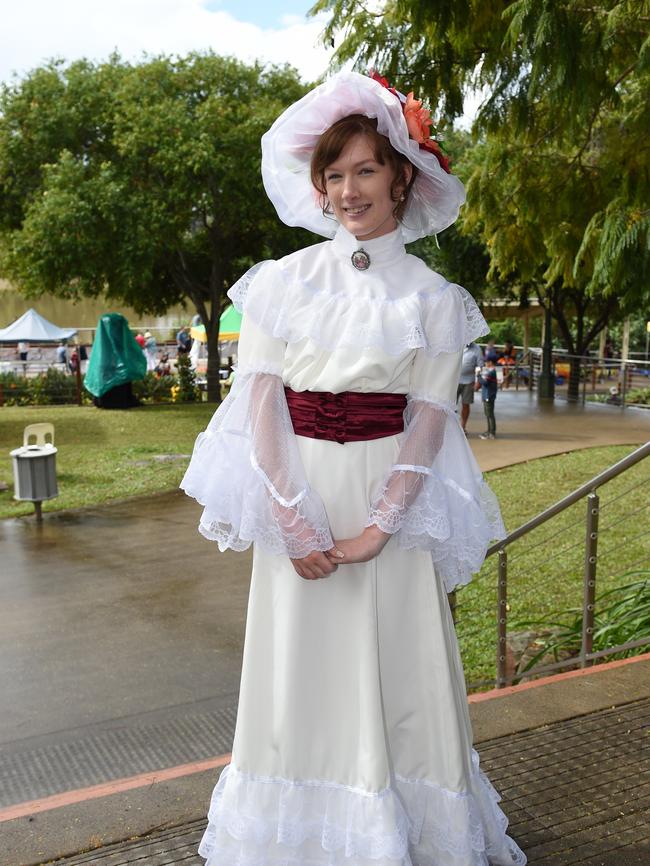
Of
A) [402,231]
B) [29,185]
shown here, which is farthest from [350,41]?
[29,185]

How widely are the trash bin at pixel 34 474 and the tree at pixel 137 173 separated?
8.29 metres

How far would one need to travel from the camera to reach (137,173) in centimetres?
1725

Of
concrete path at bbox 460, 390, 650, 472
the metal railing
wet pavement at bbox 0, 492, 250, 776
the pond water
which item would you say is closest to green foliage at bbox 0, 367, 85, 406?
concrete path at bbox 460, 390, 650, 472

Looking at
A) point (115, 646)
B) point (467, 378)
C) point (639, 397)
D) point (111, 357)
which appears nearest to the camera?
point (115, 646)

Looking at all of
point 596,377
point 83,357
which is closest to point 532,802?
point 596,377

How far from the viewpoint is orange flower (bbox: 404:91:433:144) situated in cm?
206

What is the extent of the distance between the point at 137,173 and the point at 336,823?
1675 cm

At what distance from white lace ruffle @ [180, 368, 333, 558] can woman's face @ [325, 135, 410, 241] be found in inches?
16.5

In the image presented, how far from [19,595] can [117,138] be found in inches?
504

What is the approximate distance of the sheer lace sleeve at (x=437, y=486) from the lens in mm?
Answer: 2049

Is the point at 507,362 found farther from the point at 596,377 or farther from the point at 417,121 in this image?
the point at 417,121

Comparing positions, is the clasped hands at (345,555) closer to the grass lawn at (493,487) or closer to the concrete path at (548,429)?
the grass lawn at (493,487)

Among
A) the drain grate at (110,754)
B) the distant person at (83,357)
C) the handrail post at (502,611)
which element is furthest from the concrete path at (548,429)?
the distant person at (83,357)

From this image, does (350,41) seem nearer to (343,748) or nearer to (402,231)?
(402,231)
